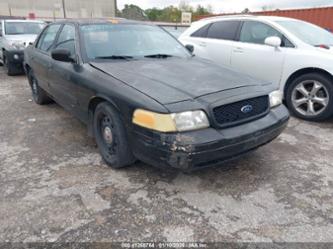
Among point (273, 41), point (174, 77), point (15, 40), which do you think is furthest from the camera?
point (15, 40)

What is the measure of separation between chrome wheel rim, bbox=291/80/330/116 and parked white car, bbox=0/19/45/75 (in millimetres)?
6687

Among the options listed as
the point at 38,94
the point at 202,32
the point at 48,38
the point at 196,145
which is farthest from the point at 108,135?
the point at 202,32

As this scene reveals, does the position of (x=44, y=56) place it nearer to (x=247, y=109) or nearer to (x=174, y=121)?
(x=174, y=121)

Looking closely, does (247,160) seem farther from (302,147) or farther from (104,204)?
(104,204)

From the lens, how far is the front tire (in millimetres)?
2785

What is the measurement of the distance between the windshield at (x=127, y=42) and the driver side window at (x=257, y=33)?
1.75m

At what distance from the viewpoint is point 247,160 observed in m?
3.27

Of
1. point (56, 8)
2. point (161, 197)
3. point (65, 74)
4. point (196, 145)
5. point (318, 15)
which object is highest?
point (56, 8)

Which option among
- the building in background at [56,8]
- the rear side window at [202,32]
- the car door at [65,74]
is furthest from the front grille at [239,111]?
the building in background at [56,8]

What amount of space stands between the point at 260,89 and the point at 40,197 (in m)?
2.35

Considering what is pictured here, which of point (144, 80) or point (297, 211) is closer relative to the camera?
point (297, 211)

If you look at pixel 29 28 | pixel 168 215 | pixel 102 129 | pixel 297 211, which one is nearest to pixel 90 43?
pixel 102 129

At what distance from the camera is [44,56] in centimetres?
446

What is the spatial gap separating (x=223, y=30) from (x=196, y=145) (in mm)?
4024
